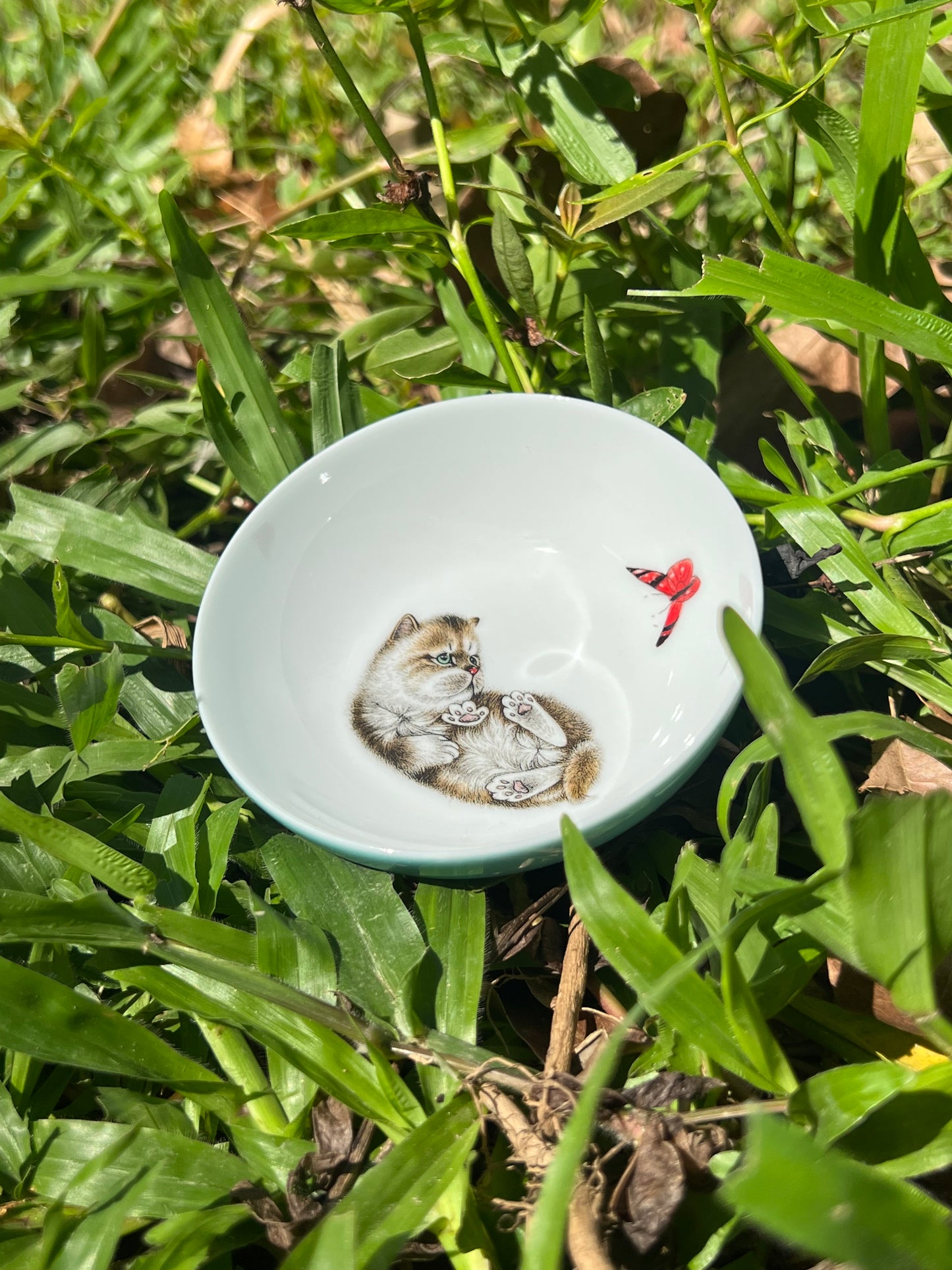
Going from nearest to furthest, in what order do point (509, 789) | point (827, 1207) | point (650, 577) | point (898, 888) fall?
1. point (827, 1207)
2. point (898, 888)
3. point (509, 789)
4. point (650, 577)

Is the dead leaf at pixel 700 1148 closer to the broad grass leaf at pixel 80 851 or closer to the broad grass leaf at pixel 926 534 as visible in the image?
the broad grass leaf at pixel 80 851

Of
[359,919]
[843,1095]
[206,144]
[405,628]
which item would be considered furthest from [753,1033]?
[206,144]

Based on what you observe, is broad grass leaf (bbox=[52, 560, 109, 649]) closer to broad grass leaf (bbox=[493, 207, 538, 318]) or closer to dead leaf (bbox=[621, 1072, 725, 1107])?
broad grass leaf (bbox=[493, 207, 538, 318])

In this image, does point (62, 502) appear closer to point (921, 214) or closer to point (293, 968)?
point (293, 968)

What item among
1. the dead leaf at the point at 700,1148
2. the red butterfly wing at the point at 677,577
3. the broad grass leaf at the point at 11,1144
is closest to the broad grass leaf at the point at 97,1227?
the broad grass leaf at the point at 11,1144

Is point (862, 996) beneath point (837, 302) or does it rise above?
beneath

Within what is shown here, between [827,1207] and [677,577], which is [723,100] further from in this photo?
[827,1207]
